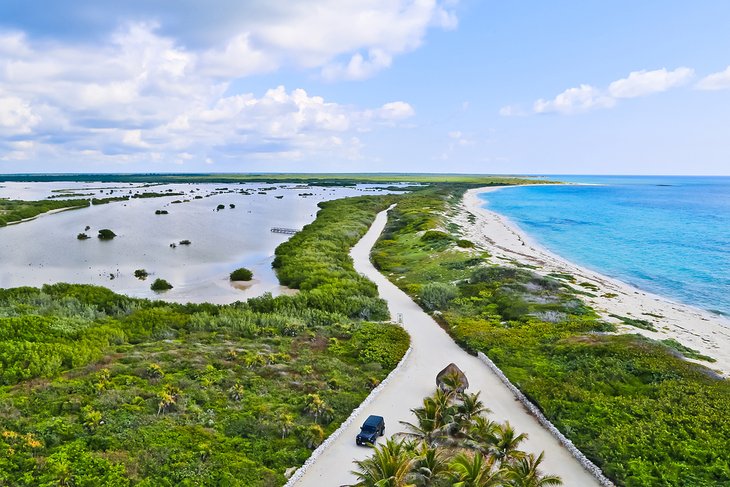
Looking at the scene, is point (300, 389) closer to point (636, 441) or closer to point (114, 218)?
point (636, 441)

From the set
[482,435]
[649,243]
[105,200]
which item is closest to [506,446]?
[482,435]

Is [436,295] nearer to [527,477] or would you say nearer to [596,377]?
[596,377]

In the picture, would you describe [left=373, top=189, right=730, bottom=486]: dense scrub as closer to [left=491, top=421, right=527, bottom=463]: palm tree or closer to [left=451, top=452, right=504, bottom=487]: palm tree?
[left=491, top=421, right=527, bottom=463]: palm tree

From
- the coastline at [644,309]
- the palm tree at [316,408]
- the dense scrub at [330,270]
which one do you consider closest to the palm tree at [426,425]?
the palm tree at [316,408]

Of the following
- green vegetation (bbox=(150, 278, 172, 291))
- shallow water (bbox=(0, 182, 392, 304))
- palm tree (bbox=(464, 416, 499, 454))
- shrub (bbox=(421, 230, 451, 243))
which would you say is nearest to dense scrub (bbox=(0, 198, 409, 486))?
palm tree (bbox=(464, 416, 499, 454))

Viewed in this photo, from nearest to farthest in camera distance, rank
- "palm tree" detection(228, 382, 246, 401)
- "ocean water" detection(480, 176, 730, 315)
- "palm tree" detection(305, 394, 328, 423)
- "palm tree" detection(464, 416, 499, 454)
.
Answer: "palm tree" detection(464, 416, 499, 454) < "palm tree" detection(305, 394, 328, 423) < "palm tree" detection(228, 382, 246, 401) < "ocean water" detection(480, 176, 730, 315)

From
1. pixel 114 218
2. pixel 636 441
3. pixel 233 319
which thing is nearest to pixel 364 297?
pixel 233 319
